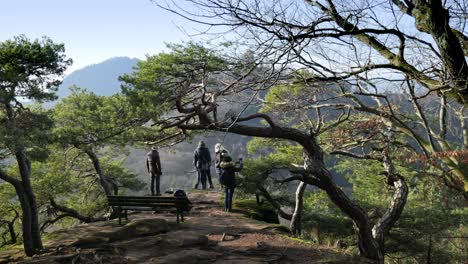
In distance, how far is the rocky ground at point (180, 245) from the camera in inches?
336

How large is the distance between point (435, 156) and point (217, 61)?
666 centimetres

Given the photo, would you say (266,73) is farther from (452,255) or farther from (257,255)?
(452,255)

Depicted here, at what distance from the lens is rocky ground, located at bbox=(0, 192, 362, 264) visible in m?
8.53

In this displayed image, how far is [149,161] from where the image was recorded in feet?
53.5

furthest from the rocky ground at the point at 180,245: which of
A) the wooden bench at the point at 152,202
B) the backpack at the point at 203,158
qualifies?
the backpack at the point at 203,158

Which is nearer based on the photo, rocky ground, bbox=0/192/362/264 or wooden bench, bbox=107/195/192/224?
rocky ground, bbox=0/192/362/264

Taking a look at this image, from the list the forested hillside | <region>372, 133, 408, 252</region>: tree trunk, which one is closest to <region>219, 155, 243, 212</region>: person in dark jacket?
the forested hillside

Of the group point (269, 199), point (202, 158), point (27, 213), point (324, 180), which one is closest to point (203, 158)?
point (202, 158)

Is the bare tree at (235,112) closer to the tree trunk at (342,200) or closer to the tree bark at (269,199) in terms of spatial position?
the tree trunk at (342,200)

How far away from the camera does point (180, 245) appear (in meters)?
9.41

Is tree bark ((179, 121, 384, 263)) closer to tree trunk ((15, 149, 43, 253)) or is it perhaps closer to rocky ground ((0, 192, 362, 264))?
rocky ground ((0, 192, 362, 264))

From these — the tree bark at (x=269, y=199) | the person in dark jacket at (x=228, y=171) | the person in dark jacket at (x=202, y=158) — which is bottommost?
the tree bark at (x=269, y=199)

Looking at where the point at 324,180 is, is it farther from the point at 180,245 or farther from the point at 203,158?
the point at 203,158

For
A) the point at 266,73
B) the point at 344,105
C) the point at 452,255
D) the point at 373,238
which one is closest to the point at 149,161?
the point at 344,105
